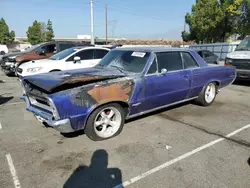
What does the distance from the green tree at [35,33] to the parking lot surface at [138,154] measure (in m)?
52.9

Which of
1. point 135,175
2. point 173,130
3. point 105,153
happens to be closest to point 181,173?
point 135,175

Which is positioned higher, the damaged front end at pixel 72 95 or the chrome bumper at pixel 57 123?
the damaged front end at pixel 72 95

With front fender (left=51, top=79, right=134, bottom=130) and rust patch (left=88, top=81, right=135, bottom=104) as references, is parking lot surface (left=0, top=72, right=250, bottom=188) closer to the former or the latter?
front fender (left=51, top=79, right=134, bottom=130)

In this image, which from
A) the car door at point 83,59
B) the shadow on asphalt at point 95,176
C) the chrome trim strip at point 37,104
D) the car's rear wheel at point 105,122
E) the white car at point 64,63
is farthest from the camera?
the car door at point 83,59

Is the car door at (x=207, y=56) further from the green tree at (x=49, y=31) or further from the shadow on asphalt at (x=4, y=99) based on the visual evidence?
the green tree at (x=49, y=31)

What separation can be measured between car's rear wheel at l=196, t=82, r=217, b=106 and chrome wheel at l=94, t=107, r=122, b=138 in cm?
273

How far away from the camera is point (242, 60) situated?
8.91 meters

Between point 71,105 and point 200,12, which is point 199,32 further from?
point 71,105

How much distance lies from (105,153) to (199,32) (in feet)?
105

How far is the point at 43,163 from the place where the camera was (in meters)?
3.32

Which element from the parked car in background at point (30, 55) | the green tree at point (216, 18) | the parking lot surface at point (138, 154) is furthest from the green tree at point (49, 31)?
the parking lot surface at point (138, 154)

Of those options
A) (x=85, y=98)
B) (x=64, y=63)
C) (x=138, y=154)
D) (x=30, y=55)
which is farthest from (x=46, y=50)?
(x=138, y=154)

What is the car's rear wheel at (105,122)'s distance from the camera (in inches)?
151

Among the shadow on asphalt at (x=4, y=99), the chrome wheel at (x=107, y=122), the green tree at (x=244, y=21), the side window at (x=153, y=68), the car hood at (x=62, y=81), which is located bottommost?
the shadow on asphalt at (x=4, y=99)
